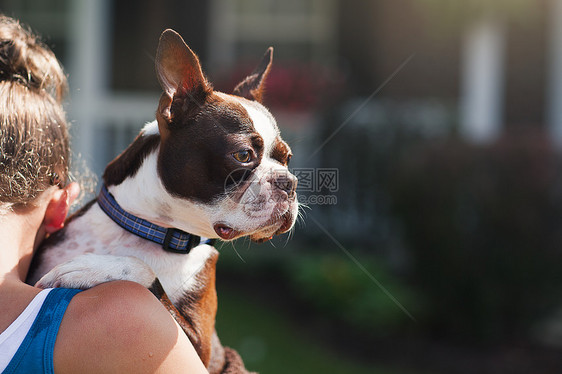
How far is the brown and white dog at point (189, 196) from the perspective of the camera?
6.34ft

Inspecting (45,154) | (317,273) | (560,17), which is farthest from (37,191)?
(560,17)

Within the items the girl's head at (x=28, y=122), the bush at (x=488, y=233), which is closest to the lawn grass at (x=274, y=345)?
the bush at (x=488, y=233)

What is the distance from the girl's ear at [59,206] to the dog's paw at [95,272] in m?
0.23

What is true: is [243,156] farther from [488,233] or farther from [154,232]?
[488,233]

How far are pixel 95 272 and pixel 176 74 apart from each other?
2.11 feet

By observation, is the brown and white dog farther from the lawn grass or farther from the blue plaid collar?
the lawn grass

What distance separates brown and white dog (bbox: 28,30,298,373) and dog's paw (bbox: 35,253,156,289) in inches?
2.9

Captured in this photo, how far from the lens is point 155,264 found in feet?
6.38

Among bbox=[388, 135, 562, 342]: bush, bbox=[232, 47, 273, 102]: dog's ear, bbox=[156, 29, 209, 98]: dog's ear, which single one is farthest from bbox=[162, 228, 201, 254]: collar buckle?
bbox=[388, 135, 562, 342]: bush

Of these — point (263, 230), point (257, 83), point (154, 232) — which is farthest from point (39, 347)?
point (257, 83)

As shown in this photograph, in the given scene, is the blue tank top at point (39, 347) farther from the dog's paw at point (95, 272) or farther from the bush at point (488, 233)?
the bush at point (488, 233)

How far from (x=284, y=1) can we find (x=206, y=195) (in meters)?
7.59

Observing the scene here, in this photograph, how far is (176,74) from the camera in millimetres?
1895

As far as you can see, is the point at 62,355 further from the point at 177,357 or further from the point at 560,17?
the point at 560,17
